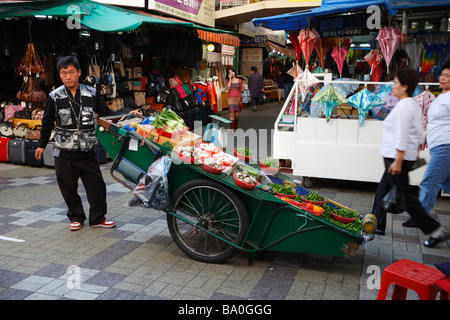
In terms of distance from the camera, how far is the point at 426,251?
4590mm

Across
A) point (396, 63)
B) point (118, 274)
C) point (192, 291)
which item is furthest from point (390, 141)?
point (396, 63)

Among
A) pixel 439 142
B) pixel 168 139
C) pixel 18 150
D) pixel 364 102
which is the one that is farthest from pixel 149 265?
pixel 18 150

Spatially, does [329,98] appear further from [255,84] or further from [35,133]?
[255,84]

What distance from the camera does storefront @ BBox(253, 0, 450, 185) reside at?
6.58m

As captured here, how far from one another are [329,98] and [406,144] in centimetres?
245

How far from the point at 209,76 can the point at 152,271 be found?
43.4 feet

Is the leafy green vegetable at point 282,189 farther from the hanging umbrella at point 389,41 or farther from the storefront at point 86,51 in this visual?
the storefront at point 86,51

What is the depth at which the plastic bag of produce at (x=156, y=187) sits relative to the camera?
3.99m

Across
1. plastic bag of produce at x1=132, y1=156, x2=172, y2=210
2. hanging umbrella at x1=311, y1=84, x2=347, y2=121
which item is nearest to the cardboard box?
plastic bag of produce at x1=132, y1=156, x2=172, y2=210

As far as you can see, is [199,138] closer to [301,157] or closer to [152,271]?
[152,271]

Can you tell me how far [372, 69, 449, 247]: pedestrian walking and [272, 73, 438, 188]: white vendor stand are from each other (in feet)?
7.34

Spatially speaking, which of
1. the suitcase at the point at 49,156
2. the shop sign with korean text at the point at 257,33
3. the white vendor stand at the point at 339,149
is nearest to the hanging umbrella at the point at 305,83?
the white vendor stand at the point at 339,149

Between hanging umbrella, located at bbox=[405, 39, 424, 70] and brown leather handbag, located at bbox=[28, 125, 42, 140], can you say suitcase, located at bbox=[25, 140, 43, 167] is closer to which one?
brown leather handbag, located at bbox=[28, 125, 42, 140]

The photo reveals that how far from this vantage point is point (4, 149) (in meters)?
8.91
